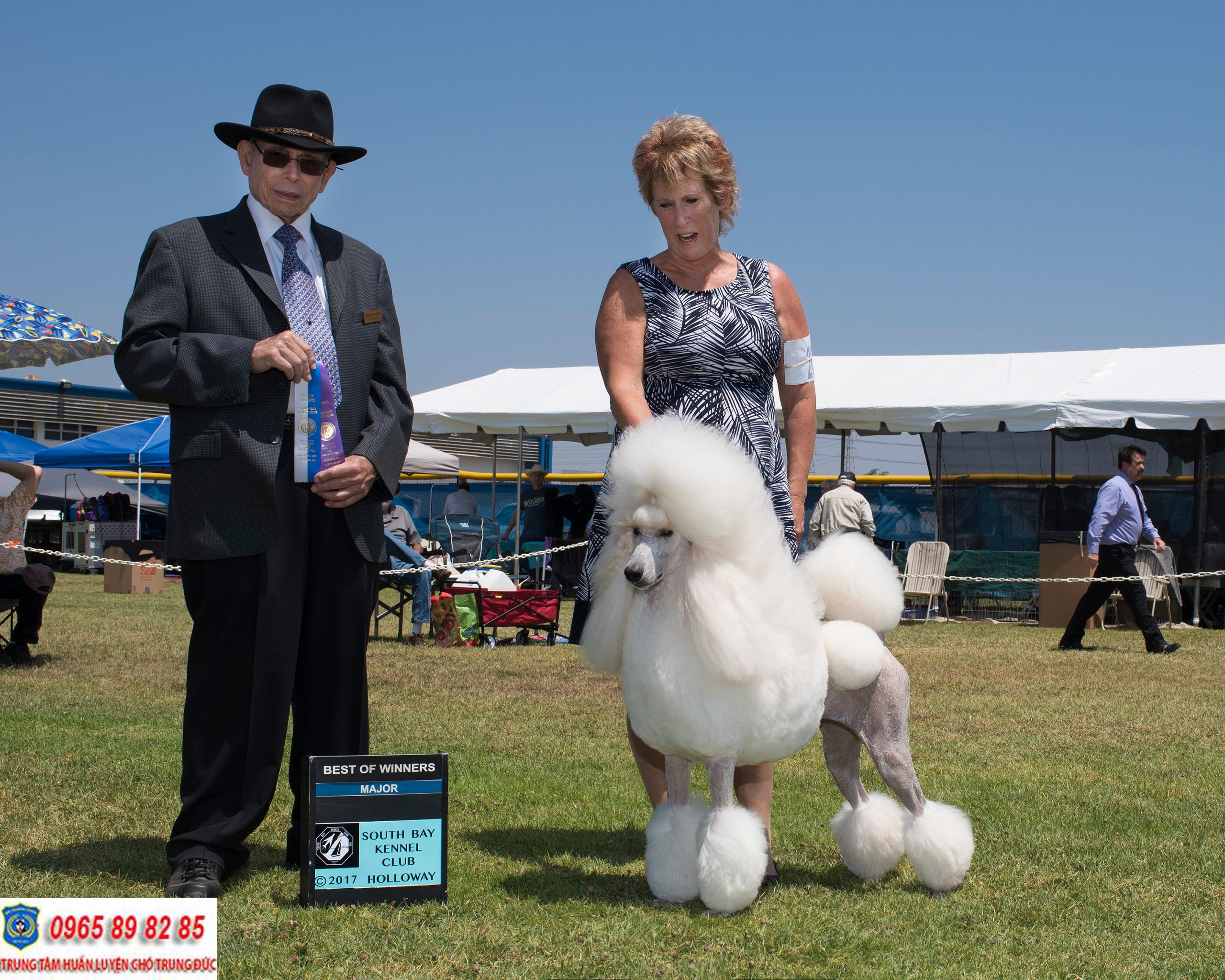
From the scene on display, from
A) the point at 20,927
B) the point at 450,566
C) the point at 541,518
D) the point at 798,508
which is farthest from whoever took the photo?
the point at 541,518

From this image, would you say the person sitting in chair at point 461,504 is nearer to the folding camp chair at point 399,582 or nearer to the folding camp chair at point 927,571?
the folding camp chair at point 399,582

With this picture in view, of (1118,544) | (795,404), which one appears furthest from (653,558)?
(1118,544)

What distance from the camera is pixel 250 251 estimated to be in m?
2.96

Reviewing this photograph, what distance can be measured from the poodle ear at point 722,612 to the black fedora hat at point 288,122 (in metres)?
1.43

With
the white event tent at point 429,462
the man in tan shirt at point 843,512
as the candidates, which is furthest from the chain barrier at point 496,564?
the white event tent at point 429,462

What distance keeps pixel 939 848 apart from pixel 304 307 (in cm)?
222

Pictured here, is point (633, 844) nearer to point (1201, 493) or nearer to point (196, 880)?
point (196, 880)

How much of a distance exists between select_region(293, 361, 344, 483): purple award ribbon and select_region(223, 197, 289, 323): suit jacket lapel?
22 cm

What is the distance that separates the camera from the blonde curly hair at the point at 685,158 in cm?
300

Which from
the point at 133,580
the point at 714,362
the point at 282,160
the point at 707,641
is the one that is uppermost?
the point at 282,160

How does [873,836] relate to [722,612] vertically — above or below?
below

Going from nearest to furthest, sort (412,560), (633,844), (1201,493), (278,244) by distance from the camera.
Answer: (278,244)
(633,844)
(412,560)
(1201,493)

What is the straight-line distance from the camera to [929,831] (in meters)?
3.05

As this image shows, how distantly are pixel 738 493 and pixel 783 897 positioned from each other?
1.13m
